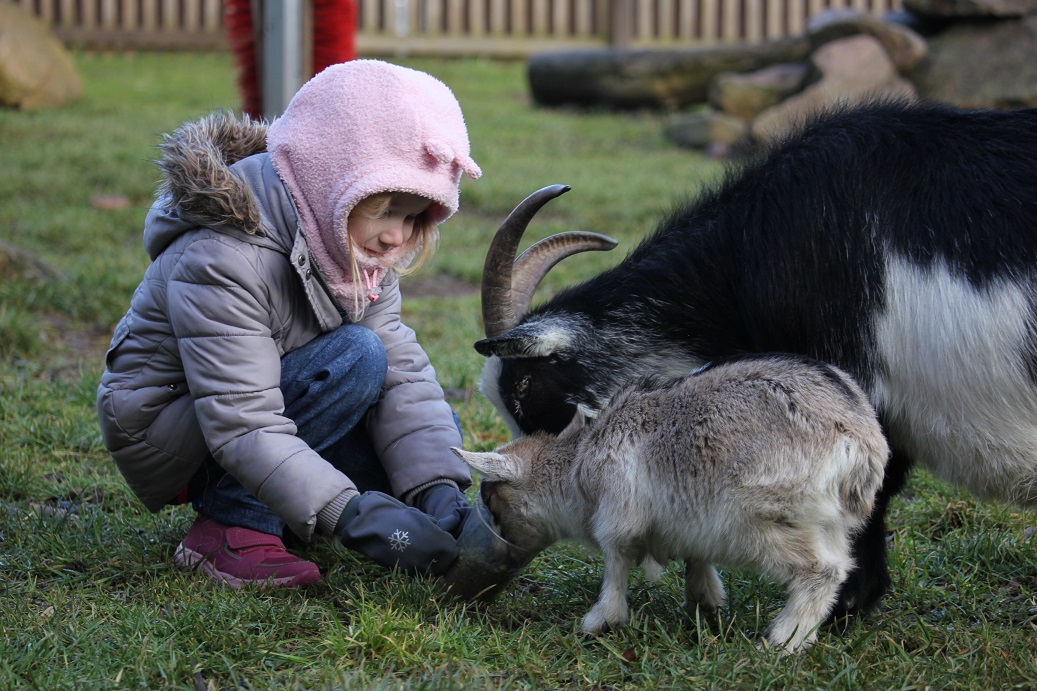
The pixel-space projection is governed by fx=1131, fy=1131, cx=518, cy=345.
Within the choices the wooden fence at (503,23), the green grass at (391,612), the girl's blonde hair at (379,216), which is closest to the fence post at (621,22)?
the wooden fence at (503,23)

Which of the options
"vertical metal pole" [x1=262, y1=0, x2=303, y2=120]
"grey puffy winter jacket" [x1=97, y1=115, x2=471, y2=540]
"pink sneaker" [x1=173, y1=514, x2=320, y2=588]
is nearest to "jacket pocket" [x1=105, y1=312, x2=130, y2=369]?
"grey puffy winter jacket" [x1=97, y1=115, x2=471, y2=540]

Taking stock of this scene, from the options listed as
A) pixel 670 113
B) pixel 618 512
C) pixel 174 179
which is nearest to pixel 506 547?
pixel 618 512

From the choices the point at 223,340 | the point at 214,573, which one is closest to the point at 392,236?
the point at 223,340

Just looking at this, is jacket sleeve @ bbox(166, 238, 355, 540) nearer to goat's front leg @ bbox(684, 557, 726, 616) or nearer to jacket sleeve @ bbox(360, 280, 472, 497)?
jacket sleeve @ bbox(360, 280, 472, 497)

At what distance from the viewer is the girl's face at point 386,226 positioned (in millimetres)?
3123

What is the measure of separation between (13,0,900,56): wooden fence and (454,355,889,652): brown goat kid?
13.6 meters

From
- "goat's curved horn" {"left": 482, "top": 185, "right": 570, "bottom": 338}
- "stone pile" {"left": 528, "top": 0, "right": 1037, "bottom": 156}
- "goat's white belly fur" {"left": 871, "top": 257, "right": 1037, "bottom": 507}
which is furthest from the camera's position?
"stone pile" {"left": 528, "top": 0, "right": 1037, "bottom": 156}

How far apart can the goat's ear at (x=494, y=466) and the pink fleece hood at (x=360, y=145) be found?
659 mm

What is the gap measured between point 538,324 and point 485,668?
3.67 ft

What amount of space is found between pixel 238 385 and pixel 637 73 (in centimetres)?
1063

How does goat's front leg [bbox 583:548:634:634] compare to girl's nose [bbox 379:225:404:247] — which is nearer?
goat's front leg [bbox 583:548:634:634]

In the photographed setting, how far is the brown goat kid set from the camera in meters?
2.66

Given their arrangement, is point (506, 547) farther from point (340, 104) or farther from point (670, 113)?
point (670, 113)

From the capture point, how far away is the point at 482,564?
120 inches
